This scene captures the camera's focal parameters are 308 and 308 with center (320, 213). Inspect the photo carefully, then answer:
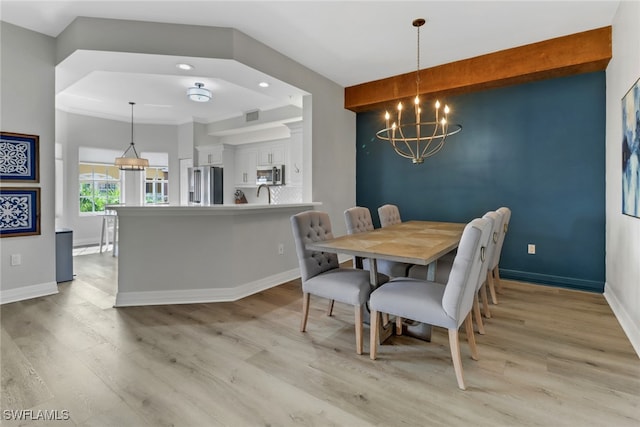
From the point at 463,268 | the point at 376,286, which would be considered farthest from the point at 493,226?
the point at 376,286

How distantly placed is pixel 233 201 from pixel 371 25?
484 cm

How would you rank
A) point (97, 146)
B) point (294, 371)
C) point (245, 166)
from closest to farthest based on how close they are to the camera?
point (294, 371) < point (97, 146) < point (245, 166)

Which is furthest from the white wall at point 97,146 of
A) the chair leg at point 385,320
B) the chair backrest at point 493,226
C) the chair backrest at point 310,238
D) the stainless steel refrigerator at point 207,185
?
the chair backrest at point 493,226

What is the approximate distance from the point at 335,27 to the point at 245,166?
13.6 feet

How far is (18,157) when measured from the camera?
318 cm

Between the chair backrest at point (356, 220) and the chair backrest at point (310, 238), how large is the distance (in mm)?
398

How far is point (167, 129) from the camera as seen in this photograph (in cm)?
706

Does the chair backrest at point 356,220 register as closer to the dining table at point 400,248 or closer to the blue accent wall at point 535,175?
the dining table at point 400,248

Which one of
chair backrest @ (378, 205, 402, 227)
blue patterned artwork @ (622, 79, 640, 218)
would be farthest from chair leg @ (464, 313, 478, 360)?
chair backrest @ (378, 205, 402, 227)

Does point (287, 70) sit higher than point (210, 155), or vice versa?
point (287, 70)

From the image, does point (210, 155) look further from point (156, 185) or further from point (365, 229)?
point (365, 229)

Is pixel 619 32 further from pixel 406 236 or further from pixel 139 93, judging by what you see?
pixel 139 93

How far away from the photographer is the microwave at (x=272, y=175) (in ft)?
19.8

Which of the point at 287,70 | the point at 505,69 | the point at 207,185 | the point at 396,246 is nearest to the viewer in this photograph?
the point at 396,246
